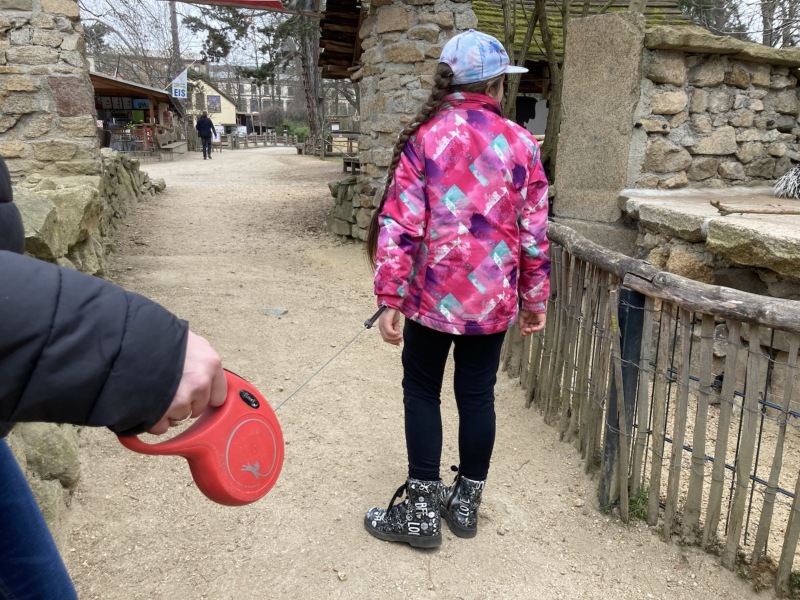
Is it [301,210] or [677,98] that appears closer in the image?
[677,98]

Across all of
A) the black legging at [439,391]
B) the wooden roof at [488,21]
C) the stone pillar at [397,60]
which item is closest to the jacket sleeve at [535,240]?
the black legging at [439,391]

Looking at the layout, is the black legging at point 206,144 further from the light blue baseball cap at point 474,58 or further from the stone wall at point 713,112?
the light blue baseball cap at point 474,58

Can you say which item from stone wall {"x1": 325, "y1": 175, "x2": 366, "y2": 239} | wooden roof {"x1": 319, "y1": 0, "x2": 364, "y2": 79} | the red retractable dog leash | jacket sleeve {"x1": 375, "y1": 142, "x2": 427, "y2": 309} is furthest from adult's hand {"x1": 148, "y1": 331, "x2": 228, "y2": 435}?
wooden roof {"x1": 319, "y1": 0, "x2": 364, "y2": 79}

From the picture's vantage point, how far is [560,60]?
717cm

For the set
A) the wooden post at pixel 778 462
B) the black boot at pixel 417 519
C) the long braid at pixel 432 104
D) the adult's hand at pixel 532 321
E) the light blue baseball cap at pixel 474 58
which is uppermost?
the light blue baseball cap at pixel 474 58

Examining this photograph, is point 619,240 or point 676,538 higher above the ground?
point 619,240

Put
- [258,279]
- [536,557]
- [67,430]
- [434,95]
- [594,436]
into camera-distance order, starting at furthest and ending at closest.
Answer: [258,279]
[594,436]
[67,430]
[536,557]
[434,95]

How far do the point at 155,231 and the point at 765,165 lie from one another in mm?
7036

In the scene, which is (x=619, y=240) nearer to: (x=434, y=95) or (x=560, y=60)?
(x=434, y=95)

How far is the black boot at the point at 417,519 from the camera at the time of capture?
233 centimetres

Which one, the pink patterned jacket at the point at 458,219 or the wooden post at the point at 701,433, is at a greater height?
the pink patterned jacket at the point at 458,219

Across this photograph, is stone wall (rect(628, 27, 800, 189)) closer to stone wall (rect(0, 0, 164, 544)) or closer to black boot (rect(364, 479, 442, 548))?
black boot (rect(364, 479, 442, 548))

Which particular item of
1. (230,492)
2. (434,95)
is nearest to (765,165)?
(434,95)

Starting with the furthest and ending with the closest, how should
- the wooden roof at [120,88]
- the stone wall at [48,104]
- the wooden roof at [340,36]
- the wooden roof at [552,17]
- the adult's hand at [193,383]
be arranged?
the wooden roof at [120,88]
the wooden roof at [340,36]
the wooden roof at [552,17]
the stone wall at [48,104]
the adult's hand at [193,383]
